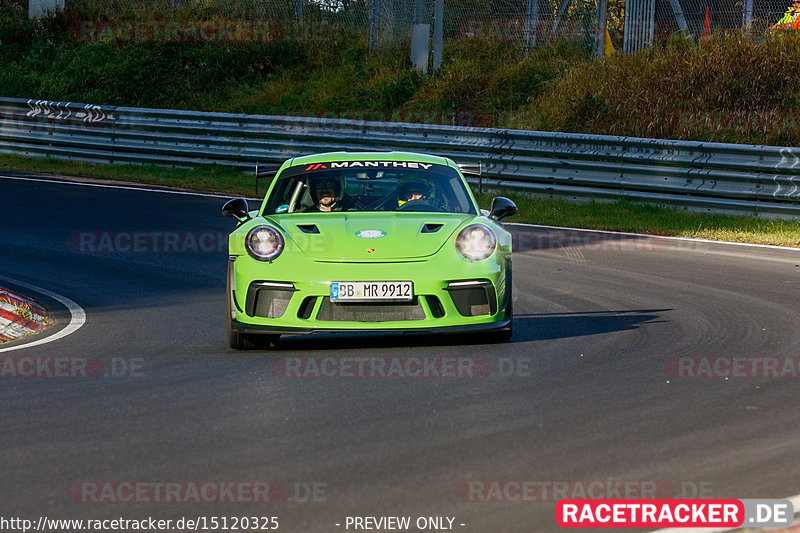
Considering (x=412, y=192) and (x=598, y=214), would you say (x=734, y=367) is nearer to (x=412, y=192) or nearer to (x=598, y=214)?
(x=412, y=192)

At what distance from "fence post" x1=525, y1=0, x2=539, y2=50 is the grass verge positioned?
25.7 ft

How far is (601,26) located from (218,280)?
14531mm

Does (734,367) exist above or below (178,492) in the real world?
below

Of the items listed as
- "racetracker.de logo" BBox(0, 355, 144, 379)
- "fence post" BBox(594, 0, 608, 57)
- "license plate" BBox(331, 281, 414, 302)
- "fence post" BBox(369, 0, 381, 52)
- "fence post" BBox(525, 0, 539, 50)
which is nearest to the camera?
"racetracker.de logo" BBox(0, 355, 144, 379)

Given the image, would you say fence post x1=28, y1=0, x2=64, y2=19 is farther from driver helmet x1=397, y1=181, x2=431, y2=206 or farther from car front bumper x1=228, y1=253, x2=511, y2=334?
car front bumper x1=228, y1=253, x2=511, y2=334

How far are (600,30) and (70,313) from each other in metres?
16.4

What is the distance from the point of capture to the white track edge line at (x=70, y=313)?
8523 millimetres

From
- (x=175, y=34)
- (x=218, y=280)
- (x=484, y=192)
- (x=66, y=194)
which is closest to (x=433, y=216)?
(x=218, y=280)

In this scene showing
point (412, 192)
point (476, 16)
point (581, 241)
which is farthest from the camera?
Result: point (476, 16)

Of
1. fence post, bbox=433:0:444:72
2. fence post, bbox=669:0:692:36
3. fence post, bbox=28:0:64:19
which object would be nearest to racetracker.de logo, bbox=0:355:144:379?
fence post, bbox=433:0:444:72

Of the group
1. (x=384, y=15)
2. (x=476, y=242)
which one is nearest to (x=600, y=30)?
(x=384, y=15)

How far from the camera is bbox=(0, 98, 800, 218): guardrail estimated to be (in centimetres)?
1614

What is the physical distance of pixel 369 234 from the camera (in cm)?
784

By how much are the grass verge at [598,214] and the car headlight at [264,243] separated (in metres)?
8.29
